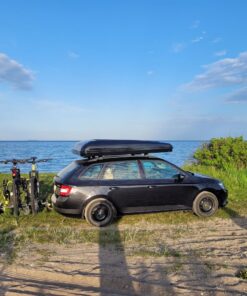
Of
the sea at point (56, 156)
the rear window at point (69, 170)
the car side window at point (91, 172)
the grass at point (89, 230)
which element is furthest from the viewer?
the sea at point (56, 156)

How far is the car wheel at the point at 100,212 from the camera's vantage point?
7.73 meters

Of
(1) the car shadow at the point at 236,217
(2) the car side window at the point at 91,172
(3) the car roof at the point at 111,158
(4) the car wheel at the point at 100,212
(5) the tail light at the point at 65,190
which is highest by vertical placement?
(3) the car roof at the point at 111,158

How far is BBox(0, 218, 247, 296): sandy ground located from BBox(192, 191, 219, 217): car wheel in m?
1.53

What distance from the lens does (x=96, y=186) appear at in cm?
781

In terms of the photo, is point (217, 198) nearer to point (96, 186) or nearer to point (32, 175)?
point (96, 186)

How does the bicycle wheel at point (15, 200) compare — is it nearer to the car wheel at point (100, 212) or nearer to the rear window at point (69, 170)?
the rear window at point (69, 170)

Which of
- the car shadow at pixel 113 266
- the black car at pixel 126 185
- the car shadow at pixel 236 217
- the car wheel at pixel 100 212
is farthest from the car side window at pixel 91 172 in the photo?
the car shadow at pixel 236 217

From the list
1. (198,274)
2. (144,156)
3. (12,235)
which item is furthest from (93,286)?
(144,156)

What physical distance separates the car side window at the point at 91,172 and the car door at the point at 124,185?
136 millimetres

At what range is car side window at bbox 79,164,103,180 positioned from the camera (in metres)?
7.85

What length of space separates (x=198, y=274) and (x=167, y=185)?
350cm

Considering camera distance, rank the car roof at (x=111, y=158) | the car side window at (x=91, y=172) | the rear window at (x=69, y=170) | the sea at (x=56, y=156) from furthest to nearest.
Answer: the sea at (x=56, y=156) < the car roof at (x=111, y=158) < the rear window at (x=69, y=170) < the car side window at (x=91, y=172)

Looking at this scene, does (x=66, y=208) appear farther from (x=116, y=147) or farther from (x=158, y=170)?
(x=158, y=170)

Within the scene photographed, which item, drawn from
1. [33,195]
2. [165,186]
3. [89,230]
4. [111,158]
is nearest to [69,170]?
[111,158]
